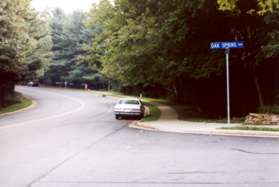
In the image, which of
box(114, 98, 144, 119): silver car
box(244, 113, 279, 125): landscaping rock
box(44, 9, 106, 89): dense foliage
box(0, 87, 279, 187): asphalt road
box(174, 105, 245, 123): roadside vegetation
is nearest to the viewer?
box(0, 87, 279, 187): asphalt road

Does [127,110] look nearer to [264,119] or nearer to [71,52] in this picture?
[264,119]

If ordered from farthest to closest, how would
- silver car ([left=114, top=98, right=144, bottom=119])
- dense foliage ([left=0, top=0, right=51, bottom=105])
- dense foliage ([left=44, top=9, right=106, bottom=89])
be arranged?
dense foliage ([left=44, top=9, right=106, bottom=89])
dense foliage ([left=0, top=0, right=51, bottom=105])
silver car ([left=114, top=98, right=144, bottom=119])

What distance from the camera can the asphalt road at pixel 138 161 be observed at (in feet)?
34.2

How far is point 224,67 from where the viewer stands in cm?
2906

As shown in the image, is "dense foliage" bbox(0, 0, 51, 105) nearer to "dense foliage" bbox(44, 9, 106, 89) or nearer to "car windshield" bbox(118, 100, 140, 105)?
"car windshield" bbox(118, 100, 140, 105)

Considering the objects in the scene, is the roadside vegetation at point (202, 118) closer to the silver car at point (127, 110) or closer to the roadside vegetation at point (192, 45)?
the roadside vegetation at point (192, 45)

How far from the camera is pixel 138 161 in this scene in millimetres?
13133

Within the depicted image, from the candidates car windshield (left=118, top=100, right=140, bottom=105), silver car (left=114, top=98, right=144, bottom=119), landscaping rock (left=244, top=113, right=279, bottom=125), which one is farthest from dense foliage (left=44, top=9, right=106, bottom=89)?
landscaping rock (left=244, top=113, right=279, bottom=125)

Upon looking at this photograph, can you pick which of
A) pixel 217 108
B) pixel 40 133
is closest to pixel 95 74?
pixel 217 108

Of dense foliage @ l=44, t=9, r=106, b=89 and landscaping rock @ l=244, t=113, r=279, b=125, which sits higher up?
dense foliage @ l=44, t=9, r=106, b=89

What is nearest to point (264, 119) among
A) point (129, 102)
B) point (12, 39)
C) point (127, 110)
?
point (127, 110)

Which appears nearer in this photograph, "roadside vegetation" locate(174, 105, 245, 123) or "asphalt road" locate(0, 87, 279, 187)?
"asphalt road" locate(0, 87, 279, 187)

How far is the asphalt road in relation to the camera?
10.4m

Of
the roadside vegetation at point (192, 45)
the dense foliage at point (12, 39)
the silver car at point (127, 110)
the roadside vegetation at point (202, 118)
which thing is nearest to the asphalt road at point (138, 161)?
the roadside vegetation at point (202, 118)
